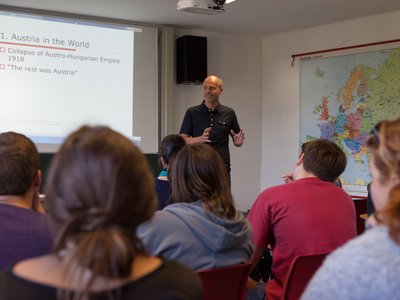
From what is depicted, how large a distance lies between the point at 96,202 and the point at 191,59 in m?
5.16

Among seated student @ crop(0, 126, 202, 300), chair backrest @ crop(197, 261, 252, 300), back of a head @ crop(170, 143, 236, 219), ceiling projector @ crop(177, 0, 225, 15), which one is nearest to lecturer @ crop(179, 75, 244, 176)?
ceiling projector @ crop(177, 0, 225, 15)

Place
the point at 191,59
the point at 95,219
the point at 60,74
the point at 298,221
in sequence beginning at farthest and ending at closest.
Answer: the point at 191,59 → the point at 60,74 → the point at 298,221 → the point at 95,219

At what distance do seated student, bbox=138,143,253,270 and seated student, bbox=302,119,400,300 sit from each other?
0.63 metres

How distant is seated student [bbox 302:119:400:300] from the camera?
1.05 meters

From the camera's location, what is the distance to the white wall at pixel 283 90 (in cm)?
596

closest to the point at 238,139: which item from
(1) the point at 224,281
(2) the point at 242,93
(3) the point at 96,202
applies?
(2) the point at 242,93

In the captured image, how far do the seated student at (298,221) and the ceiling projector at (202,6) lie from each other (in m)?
2.50

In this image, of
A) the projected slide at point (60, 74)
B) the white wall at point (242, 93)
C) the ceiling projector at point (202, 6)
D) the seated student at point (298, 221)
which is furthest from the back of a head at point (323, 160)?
the white wall at point (242, 93)

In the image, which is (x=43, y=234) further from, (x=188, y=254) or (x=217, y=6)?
(x=217, y=6)

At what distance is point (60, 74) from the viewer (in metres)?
5.20

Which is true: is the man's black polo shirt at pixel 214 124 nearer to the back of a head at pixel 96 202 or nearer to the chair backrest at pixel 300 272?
the chair backrest at pixel 300 272

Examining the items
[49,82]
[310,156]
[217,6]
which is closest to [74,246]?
[310,156]

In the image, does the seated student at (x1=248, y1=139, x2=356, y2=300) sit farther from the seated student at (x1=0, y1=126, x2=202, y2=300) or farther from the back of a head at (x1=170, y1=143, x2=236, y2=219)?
the seated student at (x1=0, y1=126, x2=202, y2=300)

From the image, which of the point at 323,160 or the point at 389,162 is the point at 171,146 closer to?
the point at 323,160
